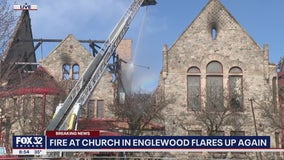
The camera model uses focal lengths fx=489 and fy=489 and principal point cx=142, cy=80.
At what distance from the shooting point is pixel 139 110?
39781 millimetres

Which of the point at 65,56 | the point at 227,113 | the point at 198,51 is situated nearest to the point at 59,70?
the point at 65,56

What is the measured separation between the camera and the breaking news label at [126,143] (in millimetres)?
17141

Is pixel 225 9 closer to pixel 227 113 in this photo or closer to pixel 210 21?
pixel 210 21

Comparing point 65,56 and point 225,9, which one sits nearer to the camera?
point 225,9

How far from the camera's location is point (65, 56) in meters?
50.5

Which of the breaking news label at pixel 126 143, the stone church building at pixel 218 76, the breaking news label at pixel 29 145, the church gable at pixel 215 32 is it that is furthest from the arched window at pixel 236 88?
the breaking news label at pixel 29 145

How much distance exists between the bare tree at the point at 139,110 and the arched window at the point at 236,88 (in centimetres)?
513

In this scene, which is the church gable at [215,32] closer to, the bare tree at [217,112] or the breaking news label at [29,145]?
the bare tree at [217,112]

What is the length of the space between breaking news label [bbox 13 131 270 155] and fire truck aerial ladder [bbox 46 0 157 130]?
10464 millimetres

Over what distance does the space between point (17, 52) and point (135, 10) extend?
17197 millimetres

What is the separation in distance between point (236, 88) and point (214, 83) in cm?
196

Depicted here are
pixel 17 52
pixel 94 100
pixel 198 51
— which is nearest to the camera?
pixel 198 51

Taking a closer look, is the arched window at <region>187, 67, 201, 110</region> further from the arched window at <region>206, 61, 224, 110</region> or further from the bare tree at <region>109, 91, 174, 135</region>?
the bare tree at <region>109, 91, 174, 135</region>

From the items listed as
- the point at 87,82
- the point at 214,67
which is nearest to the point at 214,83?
the point at 214,67
